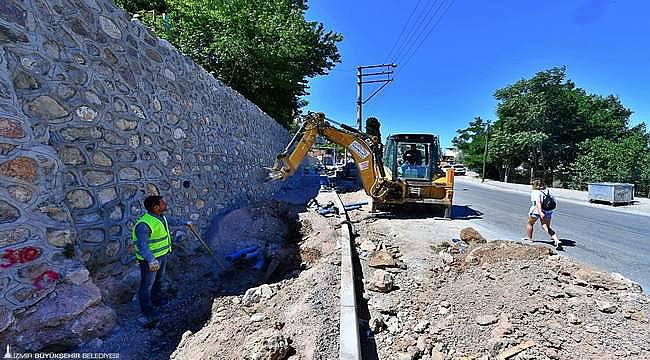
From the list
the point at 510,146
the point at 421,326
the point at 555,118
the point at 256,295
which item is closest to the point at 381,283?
the point at 421,326

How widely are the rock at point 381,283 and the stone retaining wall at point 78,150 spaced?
10.4 feet

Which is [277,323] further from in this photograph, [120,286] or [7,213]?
[7,213]

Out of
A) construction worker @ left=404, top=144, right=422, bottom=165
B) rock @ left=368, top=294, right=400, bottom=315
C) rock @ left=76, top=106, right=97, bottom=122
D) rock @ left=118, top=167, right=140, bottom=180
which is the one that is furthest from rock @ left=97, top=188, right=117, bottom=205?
construction worker @ left=404, top=144, right=422, bottom=165

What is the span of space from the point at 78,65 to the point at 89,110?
0.50 m

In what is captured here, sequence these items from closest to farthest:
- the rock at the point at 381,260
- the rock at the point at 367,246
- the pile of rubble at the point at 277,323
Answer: the pile of rubble at the point at 277,323
the rock at the point at 381,260
the rock at the point at 367,246

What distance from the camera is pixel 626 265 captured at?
19.6 ft

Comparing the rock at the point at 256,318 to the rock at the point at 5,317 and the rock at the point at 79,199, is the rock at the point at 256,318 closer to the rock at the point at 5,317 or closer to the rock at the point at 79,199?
the rock at the point at 5,317

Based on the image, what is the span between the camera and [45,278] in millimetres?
2748

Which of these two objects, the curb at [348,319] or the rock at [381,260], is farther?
the rock at [381,260]

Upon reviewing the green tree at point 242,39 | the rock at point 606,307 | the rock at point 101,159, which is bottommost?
the rock at point 606,307

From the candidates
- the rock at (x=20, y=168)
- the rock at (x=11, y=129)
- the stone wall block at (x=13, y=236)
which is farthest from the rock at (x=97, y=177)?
the stone wall block at (x=13, y=236)

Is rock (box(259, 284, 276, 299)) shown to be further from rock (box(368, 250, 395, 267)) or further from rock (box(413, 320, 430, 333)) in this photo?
rock (box(368, 250, 395, 267))

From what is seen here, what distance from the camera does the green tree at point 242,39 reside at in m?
12.8

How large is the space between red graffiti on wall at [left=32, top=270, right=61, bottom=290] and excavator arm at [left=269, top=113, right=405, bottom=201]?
249 inches
